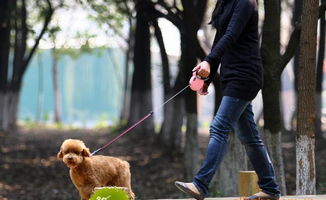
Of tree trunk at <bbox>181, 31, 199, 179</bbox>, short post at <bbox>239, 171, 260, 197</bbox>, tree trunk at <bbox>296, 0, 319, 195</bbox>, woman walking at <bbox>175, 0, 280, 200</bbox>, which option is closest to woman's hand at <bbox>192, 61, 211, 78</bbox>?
woman walking at <bbox>175, 0, 280, 200</bbox>

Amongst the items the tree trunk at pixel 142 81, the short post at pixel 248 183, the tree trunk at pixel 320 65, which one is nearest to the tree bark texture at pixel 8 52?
the tree trunk at pixel 142 81

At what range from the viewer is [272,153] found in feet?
34.1

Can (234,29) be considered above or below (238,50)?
above

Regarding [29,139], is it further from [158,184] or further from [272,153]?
[272,153]

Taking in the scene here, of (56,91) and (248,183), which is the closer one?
(248,183)

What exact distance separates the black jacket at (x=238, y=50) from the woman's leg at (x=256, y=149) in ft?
0.81

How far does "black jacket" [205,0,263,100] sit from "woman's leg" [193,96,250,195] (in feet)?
0.29

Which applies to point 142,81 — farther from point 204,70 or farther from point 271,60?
point 204,70

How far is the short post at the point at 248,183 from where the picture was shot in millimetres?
7883

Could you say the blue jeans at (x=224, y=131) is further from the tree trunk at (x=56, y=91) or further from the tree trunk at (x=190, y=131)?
the tree trunk at (x=56, y=91)

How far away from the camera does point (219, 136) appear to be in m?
6.47

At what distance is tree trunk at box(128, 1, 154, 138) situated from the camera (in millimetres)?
24188

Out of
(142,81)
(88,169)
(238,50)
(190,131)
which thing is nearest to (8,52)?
(142,81)

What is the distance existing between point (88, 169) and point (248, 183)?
186 centimetres
